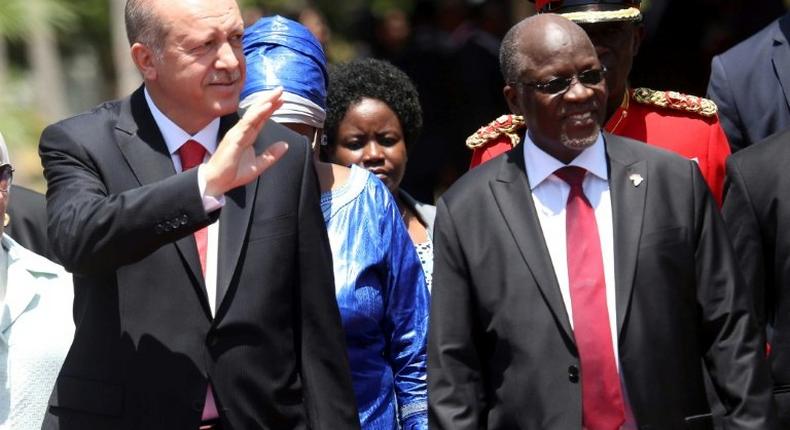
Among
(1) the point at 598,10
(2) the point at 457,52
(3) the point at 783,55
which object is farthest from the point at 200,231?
(2) the point at 457,52

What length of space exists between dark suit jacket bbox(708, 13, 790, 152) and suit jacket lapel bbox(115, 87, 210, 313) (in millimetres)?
2128

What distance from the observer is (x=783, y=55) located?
5.75 meters

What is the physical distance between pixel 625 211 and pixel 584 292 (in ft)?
0.81

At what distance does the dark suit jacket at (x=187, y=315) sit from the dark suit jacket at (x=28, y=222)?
6.24 ft

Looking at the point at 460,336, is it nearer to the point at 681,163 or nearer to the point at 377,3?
the point at 681,163

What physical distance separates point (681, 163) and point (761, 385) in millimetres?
643

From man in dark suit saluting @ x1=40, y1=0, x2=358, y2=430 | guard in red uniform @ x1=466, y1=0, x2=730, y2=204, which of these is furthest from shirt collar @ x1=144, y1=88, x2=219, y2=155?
guard in red uniform @ x1=466, y1=0, x2=730, y2=204

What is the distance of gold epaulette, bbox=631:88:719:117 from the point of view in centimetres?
536

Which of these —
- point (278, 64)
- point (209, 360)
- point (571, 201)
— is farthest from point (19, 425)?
point (571, 201)

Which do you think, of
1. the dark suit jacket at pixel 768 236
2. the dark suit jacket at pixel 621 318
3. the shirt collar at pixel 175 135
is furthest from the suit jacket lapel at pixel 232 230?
the dark suit jacket at pixel 768 236

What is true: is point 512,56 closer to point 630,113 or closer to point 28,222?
point 630,113

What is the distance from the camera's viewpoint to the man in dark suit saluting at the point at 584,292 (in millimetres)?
4500

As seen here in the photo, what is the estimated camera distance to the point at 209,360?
171 inches

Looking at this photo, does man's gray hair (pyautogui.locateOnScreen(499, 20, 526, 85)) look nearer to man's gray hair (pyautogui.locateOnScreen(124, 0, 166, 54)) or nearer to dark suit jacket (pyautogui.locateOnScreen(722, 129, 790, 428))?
dark suit jacket (pyautogui.locateOnScreen(722, 129, 790, 428))
